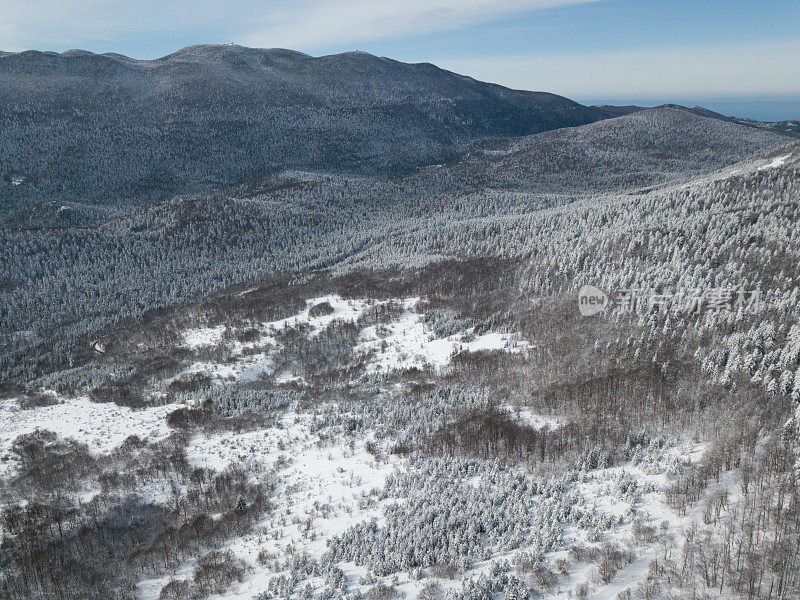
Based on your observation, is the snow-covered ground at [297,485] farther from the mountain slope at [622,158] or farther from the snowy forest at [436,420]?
the mountain slope at [622,158]

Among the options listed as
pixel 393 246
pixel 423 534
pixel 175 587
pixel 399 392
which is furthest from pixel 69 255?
pixel 423 534

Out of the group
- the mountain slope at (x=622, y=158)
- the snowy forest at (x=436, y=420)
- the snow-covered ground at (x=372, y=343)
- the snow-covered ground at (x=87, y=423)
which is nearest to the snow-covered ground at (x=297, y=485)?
the snowy forest at (x=436, y=420)

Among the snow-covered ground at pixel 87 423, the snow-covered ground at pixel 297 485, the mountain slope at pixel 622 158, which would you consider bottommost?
the snow-covered ground at pixel 87 423

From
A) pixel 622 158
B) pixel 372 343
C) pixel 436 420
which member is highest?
pixel 622 158

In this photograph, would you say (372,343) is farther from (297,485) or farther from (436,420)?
(297,485)

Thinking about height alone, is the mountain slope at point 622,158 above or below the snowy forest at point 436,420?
above

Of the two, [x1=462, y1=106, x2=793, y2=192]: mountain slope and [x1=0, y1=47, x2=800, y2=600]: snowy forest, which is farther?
[x1=462, y1=106, x2=793, y2=192]: mountain slope

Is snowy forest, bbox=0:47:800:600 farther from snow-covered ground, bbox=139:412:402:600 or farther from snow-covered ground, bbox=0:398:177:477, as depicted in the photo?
snow-covered ground, bbox=0:398:177:477

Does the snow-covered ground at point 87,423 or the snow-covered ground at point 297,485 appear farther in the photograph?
the snow-covered ground at point 87,423

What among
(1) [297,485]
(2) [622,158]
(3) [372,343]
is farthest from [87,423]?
(2) [622,158]

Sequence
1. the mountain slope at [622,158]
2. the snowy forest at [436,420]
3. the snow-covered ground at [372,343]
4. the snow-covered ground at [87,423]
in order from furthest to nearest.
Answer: the mountain slope at [622,158]
the snow-covered ground at [372,343]
the snow-covered ground at [87,423]
the snowy forest at [436,420]

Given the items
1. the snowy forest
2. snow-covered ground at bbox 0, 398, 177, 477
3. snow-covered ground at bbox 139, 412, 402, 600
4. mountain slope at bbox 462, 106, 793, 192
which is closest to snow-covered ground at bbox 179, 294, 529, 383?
the snowy forest
